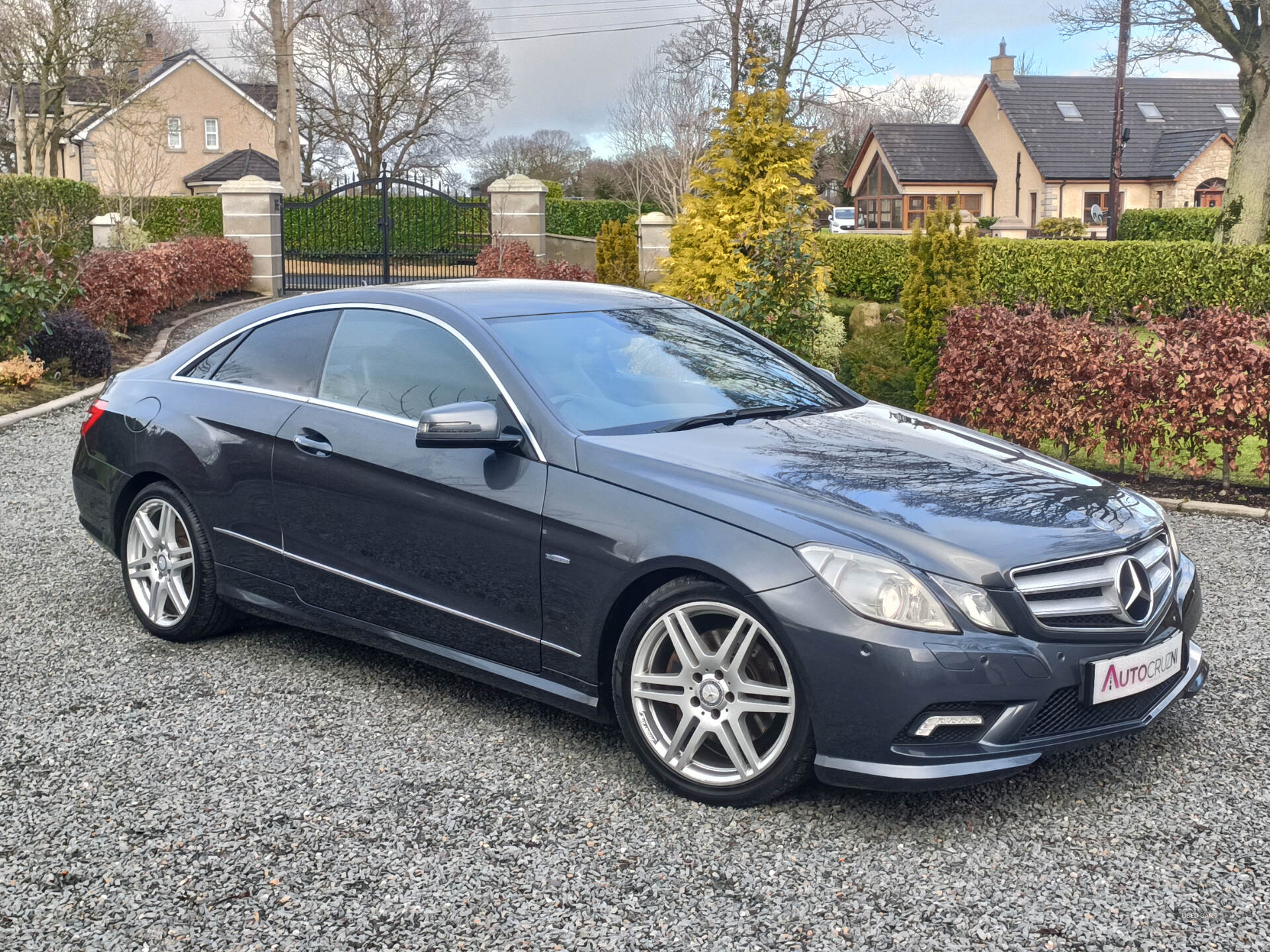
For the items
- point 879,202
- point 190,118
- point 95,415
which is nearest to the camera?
point 95,415

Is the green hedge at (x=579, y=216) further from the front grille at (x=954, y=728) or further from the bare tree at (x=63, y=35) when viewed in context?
the front grille at (x=954, y=728)

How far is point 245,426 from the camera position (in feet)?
16.7

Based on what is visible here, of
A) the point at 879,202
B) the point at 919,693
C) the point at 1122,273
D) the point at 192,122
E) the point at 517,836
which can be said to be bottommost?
the point at 517,836

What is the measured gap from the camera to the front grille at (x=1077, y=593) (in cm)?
352

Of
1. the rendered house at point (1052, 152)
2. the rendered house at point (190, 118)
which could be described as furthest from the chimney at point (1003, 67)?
the rendered house at point (190, 118)

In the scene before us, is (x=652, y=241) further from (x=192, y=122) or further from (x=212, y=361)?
→ (x=192, y=122)

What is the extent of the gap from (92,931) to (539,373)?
7.29 feet

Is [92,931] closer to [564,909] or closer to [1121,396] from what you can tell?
[564,909]

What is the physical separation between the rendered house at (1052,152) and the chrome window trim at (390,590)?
5116cm

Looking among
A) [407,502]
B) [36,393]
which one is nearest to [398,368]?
[407,502]

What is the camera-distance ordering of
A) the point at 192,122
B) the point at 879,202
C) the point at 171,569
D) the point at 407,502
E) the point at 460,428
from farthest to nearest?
the point at 192,122 < the point at 879,202 < the point at 171,569 < the point at 407,502 < the point at 460,428

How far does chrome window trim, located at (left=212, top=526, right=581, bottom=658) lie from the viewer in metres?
4.17

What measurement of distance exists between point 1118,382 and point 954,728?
5595 millimetres

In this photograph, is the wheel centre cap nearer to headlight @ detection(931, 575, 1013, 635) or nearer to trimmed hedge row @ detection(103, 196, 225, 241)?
headlight @ detection(931, 575, 1013, 635)
